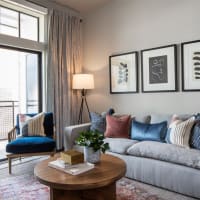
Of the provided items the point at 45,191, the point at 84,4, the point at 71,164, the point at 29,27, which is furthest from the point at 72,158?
the point at 84,4

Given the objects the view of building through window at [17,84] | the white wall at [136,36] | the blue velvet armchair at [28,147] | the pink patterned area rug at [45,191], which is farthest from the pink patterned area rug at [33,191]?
the view of building through window at [17,84]

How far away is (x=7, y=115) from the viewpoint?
5.16 m

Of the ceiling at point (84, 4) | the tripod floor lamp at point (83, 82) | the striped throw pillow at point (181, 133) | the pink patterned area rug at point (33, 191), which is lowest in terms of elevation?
the pink patterned area rug at point (33, 191)

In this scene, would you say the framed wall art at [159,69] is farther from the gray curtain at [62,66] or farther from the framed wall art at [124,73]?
the gray curtain at [62,66]

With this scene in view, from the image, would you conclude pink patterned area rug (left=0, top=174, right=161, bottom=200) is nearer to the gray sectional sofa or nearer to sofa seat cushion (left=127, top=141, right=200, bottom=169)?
the gray sectional sofa

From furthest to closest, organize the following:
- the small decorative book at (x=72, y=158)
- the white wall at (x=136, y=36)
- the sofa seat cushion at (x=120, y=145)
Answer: the white wall at (x=136, y=36), the sofa seat cushion at (x=120, y=145), the small decorative book at (x=72, y=158)

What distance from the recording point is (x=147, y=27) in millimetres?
3631

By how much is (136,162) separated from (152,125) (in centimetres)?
66

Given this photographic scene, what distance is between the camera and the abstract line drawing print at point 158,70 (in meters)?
3.43

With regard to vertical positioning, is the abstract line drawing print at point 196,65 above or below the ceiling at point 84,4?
below

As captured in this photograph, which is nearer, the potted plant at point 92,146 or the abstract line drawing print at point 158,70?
the potted plant at point 92,146

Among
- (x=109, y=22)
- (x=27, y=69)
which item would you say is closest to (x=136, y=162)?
(x=109, y=22)

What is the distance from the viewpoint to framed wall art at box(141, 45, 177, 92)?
334 cm

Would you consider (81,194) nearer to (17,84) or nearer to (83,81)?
(83,81)
